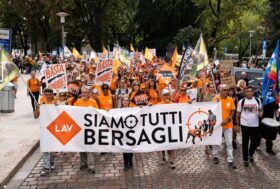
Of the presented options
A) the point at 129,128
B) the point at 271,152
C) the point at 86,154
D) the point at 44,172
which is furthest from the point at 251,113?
the point at 44,172

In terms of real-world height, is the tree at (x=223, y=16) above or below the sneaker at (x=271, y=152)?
above

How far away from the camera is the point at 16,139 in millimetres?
10609

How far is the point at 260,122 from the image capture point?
8688 mm

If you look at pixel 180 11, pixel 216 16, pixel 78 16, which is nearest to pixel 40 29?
pixel 78 16

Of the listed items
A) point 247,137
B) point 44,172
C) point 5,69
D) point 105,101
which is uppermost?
point 5,69

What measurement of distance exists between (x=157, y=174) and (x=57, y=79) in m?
4.04

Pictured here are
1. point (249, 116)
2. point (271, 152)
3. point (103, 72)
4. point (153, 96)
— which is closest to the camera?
point (249, 116)

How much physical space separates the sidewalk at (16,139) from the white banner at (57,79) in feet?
4.98

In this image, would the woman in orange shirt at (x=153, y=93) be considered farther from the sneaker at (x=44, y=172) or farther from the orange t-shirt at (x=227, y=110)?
the sneaker at (x=44, y=172)

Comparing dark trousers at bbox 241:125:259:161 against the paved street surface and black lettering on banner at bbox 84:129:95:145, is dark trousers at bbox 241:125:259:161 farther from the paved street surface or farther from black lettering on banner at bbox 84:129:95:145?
black lettering on banner at bbox 84:129:95:145

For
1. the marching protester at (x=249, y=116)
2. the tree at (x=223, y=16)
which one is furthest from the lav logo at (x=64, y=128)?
the tree at (x=223, y=16)

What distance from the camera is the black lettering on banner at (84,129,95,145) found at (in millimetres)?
7750

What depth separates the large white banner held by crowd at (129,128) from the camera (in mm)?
7742

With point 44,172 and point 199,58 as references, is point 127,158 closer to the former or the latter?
point 44,172
